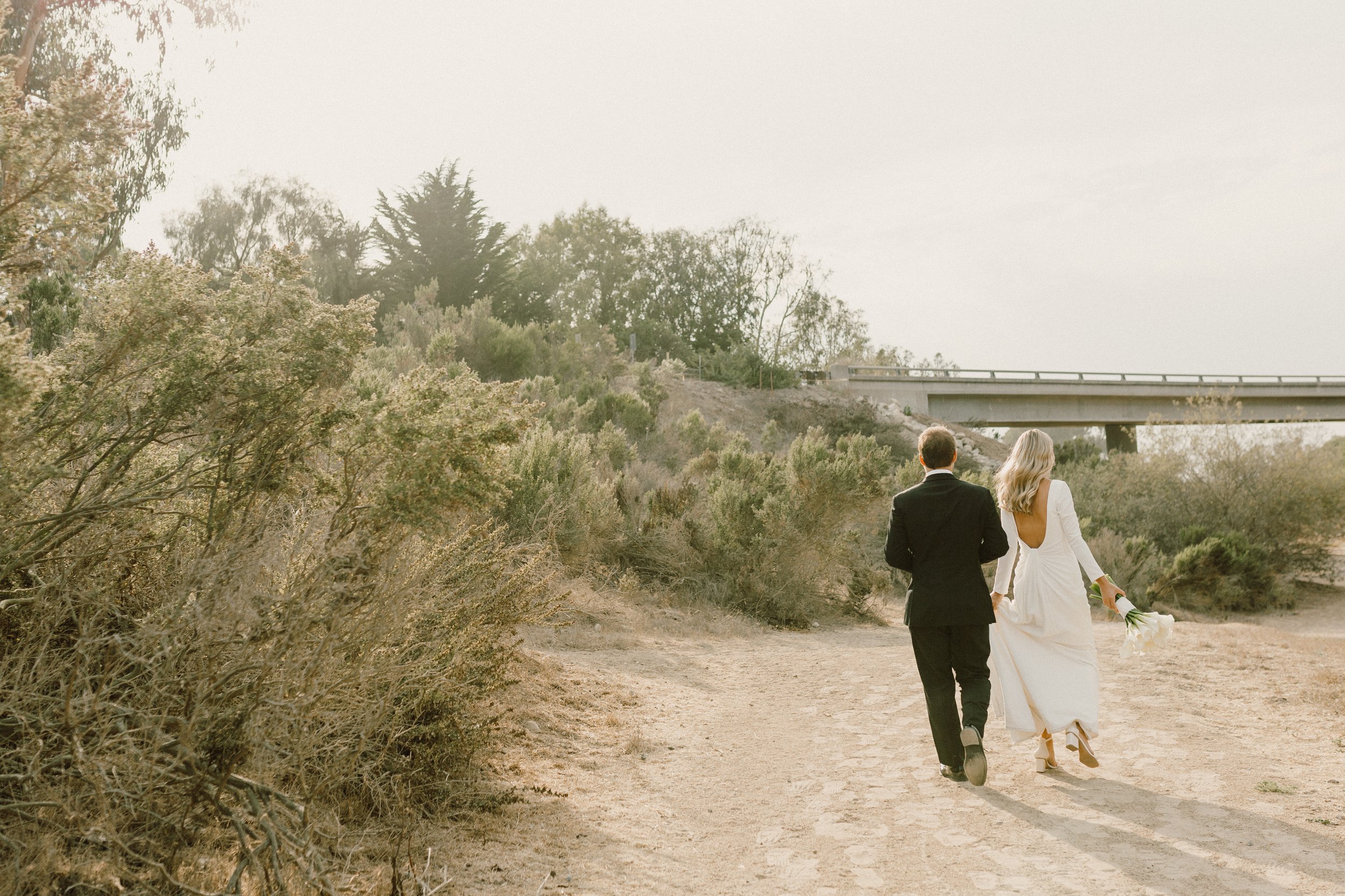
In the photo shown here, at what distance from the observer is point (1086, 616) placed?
5.43 meters

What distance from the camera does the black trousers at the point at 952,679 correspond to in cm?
514

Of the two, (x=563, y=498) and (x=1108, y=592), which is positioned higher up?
(x=563, y=498)

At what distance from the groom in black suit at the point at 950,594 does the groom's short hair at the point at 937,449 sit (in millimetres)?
11

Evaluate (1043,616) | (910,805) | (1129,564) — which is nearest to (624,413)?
(1129,564)

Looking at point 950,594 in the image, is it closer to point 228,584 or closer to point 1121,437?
point 228,584

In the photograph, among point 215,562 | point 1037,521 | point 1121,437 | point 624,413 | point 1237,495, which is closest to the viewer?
point 215,562

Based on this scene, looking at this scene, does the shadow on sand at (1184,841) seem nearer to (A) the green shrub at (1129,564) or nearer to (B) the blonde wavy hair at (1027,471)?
(B) the blonde wavy hair at (1027,471)

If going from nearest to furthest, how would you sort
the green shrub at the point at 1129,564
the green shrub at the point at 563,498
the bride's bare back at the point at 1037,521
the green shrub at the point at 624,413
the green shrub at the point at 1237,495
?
the bride's bare back at the point at 1037,521, the green shrub at the point at 563,498, the green shrub at the point at 1129,564, the green shrub at the point at 624,413, the green shrub at the point at 1237,495

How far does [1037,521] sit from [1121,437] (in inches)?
1916

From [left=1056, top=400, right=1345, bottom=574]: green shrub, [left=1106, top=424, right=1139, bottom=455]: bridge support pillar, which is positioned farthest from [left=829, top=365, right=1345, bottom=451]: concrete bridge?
[left=1056, top=400, right=1345, bottom=574]: green shrub

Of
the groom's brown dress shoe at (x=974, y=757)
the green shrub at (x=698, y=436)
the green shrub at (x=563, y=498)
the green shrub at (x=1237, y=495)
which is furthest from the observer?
the green shrub at (x=1237, y=495)

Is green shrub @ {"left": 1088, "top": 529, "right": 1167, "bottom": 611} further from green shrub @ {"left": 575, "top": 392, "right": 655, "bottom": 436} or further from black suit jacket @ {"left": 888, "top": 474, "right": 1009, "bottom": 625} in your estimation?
black suit jacket @ {"left": 888, "top": 474, "right": 1009, "bottom": 625}

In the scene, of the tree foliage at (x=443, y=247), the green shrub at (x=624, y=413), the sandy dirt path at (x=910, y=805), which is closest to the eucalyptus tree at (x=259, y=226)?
the tree foliage at (x=443, y=247)

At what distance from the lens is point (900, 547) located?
535 centimetres
